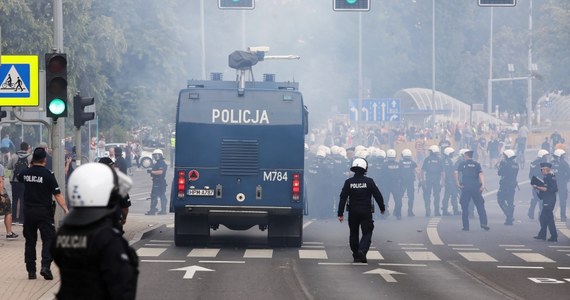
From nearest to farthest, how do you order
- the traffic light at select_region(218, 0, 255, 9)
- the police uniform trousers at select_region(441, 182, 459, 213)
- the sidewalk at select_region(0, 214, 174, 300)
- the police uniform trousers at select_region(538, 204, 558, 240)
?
the sidewalk at select_region(0, 214, 174, 300), the police uniform trousers at select_region(538, 204, 558, 240), the traffic light at select_region(218, 0, 255, 9), the police uniform trousers at select_region(441, 182, 459, 213)

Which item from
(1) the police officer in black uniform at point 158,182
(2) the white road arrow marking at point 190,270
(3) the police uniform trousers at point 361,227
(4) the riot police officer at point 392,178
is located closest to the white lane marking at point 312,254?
(3) the police uniform trousers at point 361,227

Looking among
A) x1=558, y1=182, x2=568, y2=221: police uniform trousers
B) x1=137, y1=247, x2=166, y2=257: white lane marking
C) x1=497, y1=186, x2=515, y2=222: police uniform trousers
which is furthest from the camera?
x1=558, y1=182, x2=568, y2=221: police uniform trousers

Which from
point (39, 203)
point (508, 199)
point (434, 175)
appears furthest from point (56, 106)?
point (434, 175)

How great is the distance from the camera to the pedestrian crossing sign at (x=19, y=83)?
18.9m

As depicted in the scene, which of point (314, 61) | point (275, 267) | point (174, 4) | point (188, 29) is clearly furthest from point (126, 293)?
point (314, 61)

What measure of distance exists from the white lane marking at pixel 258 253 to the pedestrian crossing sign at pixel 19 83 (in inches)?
172

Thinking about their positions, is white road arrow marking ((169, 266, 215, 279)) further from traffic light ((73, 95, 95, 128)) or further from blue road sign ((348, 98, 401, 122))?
blue road sign ((348, 98, 401, 122))

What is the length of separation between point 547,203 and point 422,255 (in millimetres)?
4763

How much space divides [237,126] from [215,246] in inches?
92.3

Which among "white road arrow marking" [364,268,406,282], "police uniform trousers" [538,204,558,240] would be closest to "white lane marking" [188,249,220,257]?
"white road arrow marking" [364,268,406,282]

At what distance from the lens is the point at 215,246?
22.5 meters

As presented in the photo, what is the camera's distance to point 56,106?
1844 centimetres

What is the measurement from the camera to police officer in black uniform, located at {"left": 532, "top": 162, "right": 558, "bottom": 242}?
24578 mm

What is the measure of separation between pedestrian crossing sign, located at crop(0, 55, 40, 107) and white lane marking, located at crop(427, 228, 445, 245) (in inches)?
347
